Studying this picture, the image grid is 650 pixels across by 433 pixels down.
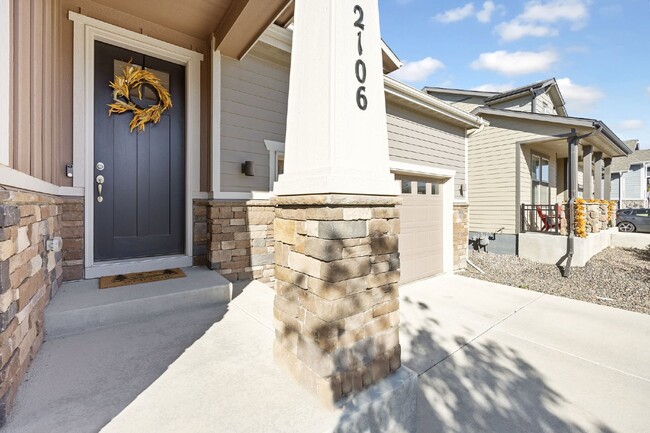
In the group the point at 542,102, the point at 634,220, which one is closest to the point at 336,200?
the point at 542,102

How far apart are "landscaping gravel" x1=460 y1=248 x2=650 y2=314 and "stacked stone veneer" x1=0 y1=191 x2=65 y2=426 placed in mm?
6622

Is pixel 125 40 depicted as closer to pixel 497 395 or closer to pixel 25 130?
pixel 25 130

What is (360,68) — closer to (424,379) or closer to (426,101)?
(424,379)

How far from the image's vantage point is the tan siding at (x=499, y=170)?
838 centimetres

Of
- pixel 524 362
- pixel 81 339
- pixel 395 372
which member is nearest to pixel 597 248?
pixel 524 362

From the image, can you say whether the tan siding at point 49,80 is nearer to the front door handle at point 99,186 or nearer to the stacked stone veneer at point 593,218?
the front door handle at point 99,186

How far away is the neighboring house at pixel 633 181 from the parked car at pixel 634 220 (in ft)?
22.8

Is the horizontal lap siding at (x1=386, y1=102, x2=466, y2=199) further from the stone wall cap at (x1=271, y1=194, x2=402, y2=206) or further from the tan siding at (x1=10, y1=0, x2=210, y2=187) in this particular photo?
the stone wall cap at (x1=271, y1=194, x2=402, y2=206)

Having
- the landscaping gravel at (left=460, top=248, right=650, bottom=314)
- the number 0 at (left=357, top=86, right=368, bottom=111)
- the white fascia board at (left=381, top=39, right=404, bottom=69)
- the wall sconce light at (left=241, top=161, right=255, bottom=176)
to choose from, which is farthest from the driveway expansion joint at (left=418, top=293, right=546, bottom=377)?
the white fascia board at (left=381, top=39, right=404, bottom=69)

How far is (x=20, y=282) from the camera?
5.22 feet

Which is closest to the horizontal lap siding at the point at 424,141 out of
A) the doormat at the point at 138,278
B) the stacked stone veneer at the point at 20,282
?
the doormat at the point at 138,278

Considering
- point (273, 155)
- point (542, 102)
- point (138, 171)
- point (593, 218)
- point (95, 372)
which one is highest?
point (542, 102)

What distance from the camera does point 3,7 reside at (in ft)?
5.08

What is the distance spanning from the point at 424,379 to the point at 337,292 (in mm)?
1541
